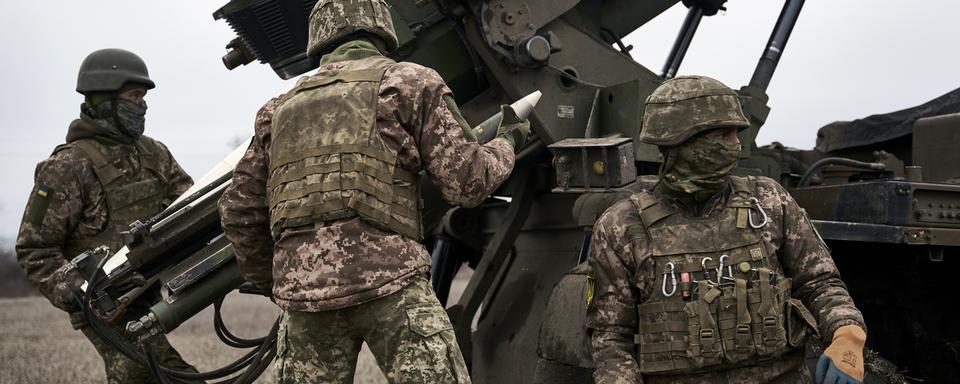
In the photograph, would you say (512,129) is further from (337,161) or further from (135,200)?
(135,200)

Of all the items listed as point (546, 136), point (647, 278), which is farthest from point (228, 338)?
point (647, 278)

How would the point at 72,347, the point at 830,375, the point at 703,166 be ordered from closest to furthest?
the point at 830,375
the point at 703,166
the point at 72,347

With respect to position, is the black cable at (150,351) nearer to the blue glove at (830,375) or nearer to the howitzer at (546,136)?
the howitzer at (546,136)

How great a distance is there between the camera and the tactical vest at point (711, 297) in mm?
3572

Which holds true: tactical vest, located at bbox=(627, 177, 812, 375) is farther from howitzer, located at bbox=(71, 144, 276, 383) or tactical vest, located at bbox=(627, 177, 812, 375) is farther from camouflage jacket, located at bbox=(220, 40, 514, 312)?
howitzer, located at bbox=(71, 144, 276, 383)

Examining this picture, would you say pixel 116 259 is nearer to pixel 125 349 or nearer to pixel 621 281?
pixel 125 349

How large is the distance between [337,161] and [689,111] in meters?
1.23

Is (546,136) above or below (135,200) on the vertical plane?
above

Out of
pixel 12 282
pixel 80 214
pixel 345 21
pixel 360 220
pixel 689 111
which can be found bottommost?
pixel 12 282

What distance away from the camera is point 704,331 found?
3574 mm

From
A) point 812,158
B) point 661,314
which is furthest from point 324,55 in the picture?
point 812,158

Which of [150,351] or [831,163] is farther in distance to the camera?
[831,163]

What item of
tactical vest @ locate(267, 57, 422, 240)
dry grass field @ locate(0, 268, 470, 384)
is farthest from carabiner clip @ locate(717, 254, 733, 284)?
dry grass field @ locate(0, 268, 470, 384)

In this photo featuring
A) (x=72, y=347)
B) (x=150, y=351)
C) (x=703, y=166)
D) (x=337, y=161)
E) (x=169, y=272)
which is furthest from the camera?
(x=72, y=347)
